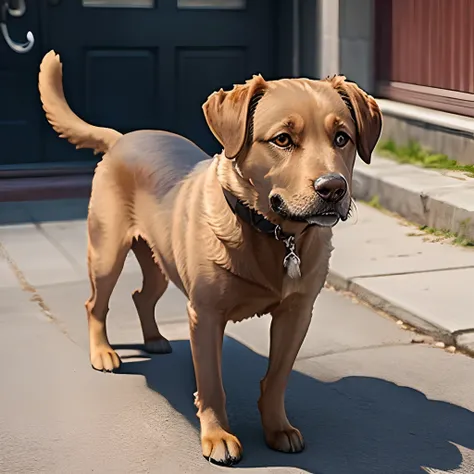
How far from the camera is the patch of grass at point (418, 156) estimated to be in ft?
23.8

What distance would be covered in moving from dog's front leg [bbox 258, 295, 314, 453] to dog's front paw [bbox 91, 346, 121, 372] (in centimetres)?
98

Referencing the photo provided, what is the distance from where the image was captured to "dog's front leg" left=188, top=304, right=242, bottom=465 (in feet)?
11.3

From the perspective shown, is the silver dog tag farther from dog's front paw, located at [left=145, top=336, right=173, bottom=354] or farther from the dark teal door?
the dark teal door

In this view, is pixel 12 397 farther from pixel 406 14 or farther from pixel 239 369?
pixel 406 14

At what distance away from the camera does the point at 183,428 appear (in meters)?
3.75

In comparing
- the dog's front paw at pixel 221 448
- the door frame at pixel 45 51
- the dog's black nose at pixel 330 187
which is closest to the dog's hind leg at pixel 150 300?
the dog's front paw at pixel 221 448

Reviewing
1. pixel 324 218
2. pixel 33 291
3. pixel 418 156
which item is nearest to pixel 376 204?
pixel 418 156

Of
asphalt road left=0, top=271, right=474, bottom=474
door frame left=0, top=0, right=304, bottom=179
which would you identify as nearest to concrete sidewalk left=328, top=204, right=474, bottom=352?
asphalt road left=0, top=271, right=474, bottom=474

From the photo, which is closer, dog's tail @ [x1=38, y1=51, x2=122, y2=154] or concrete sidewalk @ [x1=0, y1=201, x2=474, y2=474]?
concrete sidewalk @ [x1=0, y1=201, x2=474, y2=474]

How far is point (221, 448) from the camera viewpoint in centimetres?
343

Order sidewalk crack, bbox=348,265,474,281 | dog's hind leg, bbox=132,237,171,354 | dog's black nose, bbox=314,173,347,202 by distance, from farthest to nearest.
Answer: sidewalk crack, bbox=348,265,474,281 → dog's hind leg, bbox=132,237,171,354 → dog's black nose, bbox=314,173,347,202

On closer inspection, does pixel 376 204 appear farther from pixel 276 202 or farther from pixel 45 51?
pixel 276 202

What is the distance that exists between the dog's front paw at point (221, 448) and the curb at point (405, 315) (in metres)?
1.52

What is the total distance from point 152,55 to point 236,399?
556 cm
